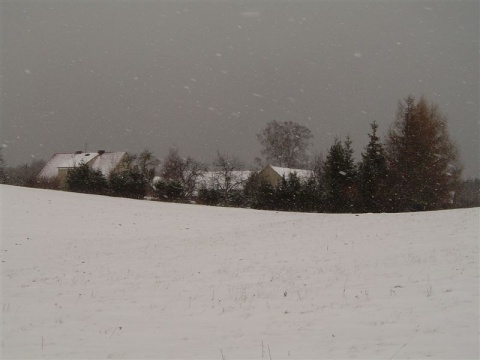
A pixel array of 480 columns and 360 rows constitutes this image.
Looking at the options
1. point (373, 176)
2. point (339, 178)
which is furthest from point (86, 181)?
point (373, 176)

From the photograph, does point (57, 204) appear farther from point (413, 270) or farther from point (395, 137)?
point (395, 137)

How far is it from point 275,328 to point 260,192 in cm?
3592

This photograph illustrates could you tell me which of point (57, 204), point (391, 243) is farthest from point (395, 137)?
point (57, 204)

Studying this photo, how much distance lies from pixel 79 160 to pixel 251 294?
2860 inches

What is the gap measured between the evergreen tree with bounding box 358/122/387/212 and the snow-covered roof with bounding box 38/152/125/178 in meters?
44.6

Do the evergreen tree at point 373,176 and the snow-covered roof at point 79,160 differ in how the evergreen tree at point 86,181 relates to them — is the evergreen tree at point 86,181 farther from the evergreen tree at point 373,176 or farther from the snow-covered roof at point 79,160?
the evergreen tree at point 373,176

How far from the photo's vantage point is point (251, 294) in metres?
10.0

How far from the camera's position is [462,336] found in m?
6.42

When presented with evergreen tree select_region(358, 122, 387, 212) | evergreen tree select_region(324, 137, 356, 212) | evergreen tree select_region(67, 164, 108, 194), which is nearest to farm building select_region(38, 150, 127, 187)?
evergreen tree select_region(67, 164, 108, 194)

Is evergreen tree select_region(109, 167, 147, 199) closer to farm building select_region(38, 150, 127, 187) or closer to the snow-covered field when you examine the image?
farm building select_region(38, 150, 127, 187)

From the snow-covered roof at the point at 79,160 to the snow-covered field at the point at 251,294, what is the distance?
174 feet

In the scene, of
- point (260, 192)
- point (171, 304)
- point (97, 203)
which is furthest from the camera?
point (260, 192)

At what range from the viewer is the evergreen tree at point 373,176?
40281mm

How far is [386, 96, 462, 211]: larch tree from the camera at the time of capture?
4006cm
